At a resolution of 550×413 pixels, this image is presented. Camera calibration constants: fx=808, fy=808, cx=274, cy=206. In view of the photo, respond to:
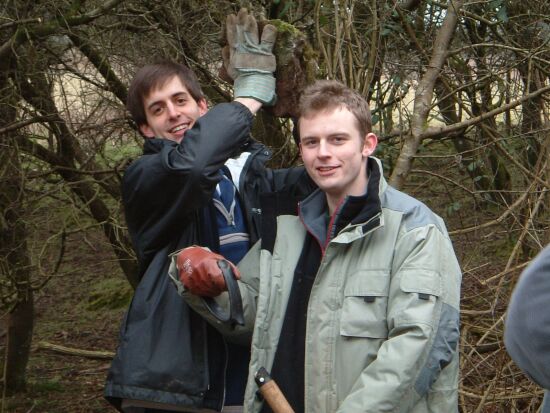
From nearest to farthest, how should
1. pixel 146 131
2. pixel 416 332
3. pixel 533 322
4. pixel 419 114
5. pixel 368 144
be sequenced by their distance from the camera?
pixel 533 322 < pixel 416 332 < pixel 368 144 < pixel 146 131 < pixel 419 114

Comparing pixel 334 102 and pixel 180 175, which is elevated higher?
pixel 334 102

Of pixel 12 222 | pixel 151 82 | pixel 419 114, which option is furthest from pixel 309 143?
pixel 12 222

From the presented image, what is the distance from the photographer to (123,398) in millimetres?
2377

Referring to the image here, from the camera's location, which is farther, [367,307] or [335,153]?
[335,153]

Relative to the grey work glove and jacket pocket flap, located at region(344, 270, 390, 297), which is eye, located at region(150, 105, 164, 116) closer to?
the grey work glove

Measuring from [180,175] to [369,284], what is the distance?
642 mm

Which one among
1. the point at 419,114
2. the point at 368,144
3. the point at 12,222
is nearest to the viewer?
the point at 368,144

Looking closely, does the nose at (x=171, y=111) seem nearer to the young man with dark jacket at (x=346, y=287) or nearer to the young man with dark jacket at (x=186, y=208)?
the young man with dark jacket at (x=186, y=208)

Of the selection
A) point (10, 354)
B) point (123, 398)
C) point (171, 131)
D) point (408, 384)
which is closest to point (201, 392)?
point (123, 398)

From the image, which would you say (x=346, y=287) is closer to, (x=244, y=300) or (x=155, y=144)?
(x=244, y=300)

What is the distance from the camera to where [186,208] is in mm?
2408

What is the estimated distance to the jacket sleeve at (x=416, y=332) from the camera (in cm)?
207

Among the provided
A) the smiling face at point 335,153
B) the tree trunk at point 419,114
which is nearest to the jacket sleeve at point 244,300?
the smiling face at point 335,153

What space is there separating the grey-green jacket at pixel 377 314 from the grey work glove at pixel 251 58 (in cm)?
53
